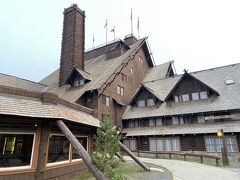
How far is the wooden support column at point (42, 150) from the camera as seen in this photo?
9.08m

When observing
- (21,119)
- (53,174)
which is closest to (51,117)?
(21,119)

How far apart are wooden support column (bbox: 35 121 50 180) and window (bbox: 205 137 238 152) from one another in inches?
710

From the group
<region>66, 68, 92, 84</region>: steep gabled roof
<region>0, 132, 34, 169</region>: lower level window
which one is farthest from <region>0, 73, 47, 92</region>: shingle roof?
<region>0, 132, 34, 169</region>: lower level window

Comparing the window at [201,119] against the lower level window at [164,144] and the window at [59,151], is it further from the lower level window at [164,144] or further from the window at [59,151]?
the window at [59,151]

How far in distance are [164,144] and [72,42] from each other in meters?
20.0

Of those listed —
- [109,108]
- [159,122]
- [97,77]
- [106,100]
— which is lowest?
[159,122]

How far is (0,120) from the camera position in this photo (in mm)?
8281

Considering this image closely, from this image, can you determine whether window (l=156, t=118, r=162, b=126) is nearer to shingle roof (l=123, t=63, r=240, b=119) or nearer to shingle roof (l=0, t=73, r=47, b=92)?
shingle roof (l=123, t=63, r=240, b=119)

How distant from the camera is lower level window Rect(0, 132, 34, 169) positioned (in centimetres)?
842

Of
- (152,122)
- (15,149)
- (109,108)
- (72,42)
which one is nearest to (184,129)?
(152,122)

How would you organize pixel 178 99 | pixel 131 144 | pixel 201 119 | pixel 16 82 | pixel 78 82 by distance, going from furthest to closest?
pixel 78 82 < pixel 178 99 < pixel 131 144 < pixel 16 82 < pixel 201 119

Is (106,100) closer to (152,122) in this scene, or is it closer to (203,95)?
(152,122)

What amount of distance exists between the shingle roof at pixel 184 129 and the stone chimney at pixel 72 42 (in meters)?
12.6

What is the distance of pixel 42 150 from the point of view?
9.42 meters
